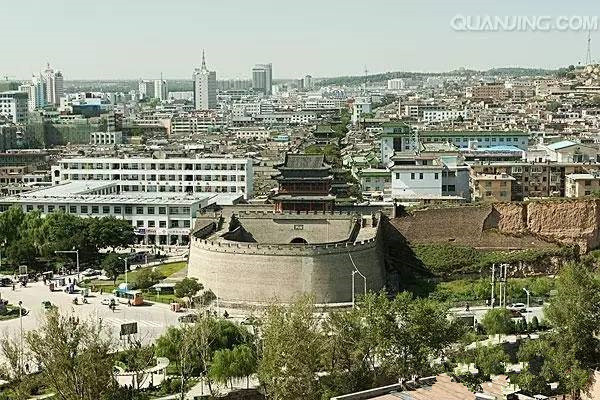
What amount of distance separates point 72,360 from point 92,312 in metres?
11.0

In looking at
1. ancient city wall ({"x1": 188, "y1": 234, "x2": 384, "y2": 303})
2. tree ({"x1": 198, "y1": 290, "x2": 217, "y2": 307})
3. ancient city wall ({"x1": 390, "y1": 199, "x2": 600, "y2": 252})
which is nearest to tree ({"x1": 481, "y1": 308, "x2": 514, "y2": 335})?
ancient city wall ({"x1": 188, "y1": 234, "x2": 384, "y2": 303})

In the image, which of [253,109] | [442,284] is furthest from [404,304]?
[253,109]

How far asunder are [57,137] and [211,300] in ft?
226

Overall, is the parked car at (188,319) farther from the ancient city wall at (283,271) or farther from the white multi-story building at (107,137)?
the white multi-story building at (107,137)

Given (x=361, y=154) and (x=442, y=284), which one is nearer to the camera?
(x=442, y=284)

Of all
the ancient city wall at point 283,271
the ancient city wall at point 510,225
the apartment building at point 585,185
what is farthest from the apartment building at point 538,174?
the ancient city wall at point 283,271

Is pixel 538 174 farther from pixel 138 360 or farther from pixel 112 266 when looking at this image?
pixel 138 360

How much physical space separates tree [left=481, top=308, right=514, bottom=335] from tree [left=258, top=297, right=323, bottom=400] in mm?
7874

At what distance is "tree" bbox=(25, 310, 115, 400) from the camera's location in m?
19.3

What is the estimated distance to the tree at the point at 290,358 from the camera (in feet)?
66.4

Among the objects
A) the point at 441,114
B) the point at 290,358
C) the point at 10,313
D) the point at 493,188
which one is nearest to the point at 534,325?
the point at 290,358

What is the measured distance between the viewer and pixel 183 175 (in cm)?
5156

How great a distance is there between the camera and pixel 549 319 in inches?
949

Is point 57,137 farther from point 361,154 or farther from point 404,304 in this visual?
point 404,304
